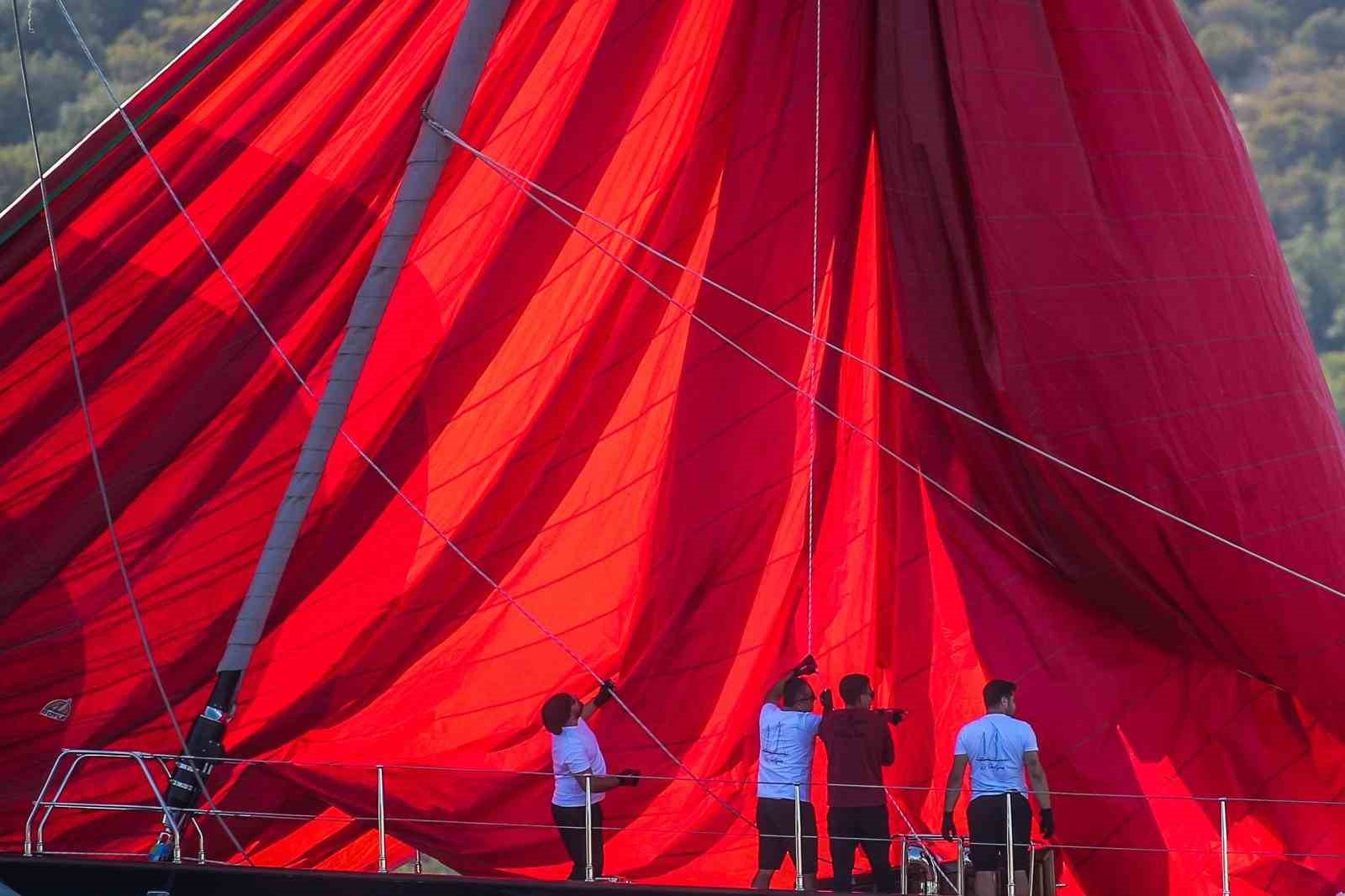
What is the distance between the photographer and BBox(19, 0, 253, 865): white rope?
26.2ft

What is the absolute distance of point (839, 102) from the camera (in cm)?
902

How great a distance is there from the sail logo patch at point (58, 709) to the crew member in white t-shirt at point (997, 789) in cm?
374

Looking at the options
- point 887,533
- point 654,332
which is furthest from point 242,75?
point 887,533

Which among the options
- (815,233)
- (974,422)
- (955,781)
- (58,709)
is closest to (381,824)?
Answer: (58,709)

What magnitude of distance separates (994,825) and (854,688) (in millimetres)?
946

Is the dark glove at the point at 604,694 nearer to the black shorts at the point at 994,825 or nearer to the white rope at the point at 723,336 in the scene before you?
the white rope at the point at 723,336

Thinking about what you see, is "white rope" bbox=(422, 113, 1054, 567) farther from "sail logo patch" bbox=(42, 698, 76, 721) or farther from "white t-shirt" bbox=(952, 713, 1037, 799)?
"sail logo patch" bbox=(42, 698, 76, 721)

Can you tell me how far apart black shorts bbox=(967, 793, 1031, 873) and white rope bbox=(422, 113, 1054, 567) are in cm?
152

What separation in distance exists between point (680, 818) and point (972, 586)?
1.65m

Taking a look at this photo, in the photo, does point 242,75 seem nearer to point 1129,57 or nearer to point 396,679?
point 396,679

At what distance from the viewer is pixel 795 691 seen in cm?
788

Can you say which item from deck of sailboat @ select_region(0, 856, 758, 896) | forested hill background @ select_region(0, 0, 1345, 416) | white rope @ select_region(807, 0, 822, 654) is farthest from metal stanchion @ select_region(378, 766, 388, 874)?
forested hill background @ select_region(0, 0, 1345, 416)

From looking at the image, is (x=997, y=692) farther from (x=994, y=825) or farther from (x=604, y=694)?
(x=604, y=694)

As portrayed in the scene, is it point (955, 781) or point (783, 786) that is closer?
point (955, 781)
